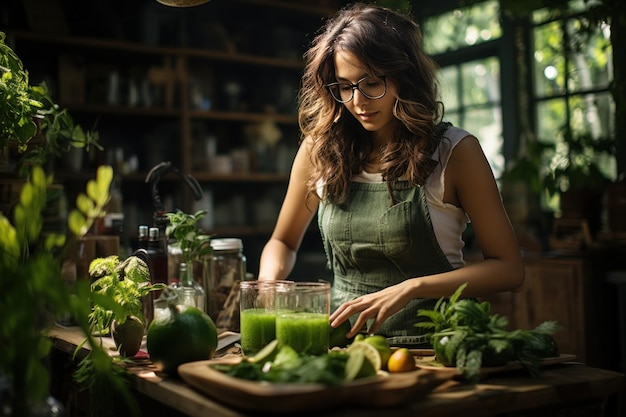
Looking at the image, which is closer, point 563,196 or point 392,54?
point 392,54

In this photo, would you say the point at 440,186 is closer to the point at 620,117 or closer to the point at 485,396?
the point at 485,396

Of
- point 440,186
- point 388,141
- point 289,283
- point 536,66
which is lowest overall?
point 289,283

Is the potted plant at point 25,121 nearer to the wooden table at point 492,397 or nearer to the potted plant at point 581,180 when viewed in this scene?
the wooden table at point 492,397

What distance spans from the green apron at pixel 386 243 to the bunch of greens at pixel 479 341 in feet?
1.44

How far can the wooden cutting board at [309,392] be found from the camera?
119 centimetres

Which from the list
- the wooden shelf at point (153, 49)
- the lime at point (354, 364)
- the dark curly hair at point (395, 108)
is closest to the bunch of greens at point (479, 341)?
the lime at point (354, 364)

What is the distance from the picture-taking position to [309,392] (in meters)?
1.19

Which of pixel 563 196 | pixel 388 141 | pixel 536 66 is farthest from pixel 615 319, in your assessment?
pixel 388 141

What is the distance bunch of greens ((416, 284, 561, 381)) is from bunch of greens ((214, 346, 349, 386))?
9.8 inches

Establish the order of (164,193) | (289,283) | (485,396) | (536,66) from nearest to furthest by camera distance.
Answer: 1. (485,396)
2. (289,283)
3. (536,66)
4. (164,193)

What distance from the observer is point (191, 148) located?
17.3 feet

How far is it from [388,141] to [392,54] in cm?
27

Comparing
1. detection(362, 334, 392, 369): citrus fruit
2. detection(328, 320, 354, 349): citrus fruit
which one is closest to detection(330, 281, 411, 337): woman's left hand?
detection(328, 320, 354, 349): citrus fruit

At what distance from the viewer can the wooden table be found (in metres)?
1.29
